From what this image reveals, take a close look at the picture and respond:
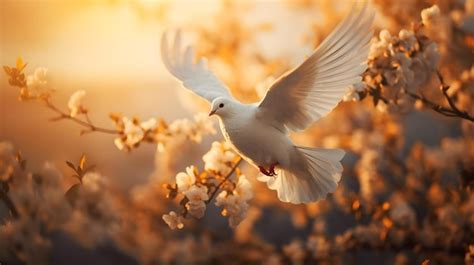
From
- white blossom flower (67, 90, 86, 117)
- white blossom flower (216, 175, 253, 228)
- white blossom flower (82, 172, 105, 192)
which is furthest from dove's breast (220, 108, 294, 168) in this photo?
white blossom flower (82, 172, 105, 192)

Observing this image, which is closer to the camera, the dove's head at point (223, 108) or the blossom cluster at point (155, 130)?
the dove's head at point (223, 108)

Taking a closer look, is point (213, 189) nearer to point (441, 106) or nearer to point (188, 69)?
point (188, 69)

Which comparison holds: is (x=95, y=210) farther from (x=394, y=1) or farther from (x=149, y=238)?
(x=394, y=1)

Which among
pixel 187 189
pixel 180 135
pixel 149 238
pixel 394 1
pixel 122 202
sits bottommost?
pixel 149 238

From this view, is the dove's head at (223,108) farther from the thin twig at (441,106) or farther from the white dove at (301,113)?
the thin twig at (441,106)

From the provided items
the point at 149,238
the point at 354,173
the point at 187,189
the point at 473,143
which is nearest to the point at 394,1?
the point at 473,143

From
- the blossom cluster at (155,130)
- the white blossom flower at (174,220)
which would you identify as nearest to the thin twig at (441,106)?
the blossom cluster at (155,130)
